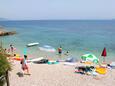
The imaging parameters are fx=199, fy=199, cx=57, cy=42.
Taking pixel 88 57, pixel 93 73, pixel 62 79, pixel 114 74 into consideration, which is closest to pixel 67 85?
pixel 62 79

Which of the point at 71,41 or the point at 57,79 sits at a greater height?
the point at 57,79

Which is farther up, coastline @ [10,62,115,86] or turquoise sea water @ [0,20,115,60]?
coastline @ [10,62,115,86]

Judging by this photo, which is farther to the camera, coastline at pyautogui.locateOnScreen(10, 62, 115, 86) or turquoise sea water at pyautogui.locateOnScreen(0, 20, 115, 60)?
turquoise sea water at pyautogui.locateOnScreen(0, 20, 115, 60)

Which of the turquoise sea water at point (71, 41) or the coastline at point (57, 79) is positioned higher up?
the coastline at point (57, 79)

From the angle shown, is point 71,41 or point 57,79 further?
point 71,41

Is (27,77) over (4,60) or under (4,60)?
under

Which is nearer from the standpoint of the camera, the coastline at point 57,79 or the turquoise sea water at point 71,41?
the coastline at point 57,79

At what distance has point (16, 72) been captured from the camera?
48.3ft

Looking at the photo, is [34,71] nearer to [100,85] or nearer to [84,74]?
[84,74]

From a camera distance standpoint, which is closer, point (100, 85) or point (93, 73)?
point (100, 85)

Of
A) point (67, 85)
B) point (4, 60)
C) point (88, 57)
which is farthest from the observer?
point (88, 57)

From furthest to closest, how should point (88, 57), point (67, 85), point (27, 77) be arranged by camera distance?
point (88, 57) → point (27, 77) → point (67, 85)

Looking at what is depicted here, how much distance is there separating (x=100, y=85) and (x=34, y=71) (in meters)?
5.25

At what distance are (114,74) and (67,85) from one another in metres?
5.15
